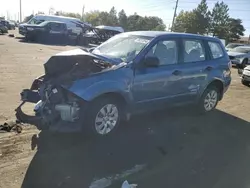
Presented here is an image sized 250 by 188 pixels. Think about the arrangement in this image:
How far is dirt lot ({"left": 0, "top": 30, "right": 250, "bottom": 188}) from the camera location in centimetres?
388

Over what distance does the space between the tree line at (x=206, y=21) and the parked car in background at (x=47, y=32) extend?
4755cm

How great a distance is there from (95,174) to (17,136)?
5.50ft

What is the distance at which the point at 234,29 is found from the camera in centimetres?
7881

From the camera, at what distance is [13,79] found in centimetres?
927

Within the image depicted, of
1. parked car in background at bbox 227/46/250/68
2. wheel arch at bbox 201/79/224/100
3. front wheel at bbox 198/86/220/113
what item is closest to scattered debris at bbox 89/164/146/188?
front wheel at bbox 198/86/220/113

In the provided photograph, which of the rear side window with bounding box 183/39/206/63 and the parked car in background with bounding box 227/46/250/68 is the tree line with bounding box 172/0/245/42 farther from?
the rear side window with bounding box 183/39/206/63

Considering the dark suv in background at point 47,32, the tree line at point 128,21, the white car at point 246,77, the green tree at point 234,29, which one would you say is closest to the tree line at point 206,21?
the green tree at point 234,29

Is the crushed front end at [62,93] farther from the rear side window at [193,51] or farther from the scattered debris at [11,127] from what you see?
the rear side window at [193,51]

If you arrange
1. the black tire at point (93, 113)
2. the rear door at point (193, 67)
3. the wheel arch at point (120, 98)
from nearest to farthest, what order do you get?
the black tire at point (93, 113) → the wheel arch at point (120, 98) → the rear door at point (193, 67)

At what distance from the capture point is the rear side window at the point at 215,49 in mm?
7105

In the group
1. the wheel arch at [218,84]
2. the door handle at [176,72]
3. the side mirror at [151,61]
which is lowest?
the wheel arch at [218,84]

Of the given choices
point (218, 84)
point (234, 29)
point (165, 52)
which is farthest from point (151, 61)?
point (234, 29)

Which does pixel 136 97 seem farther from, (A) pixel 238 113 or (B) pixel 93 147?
(A) pixel 238 113

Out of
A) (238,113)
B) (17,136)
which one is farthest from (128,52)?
Result: (238,113)
